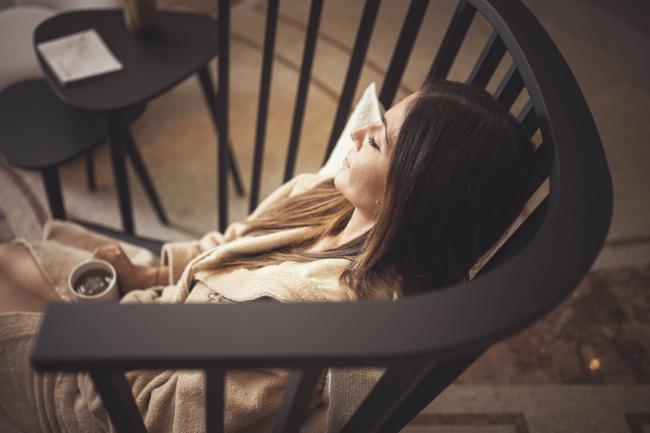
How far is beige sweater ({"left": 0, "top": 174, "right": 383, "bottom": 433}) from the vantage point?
526 millimetres

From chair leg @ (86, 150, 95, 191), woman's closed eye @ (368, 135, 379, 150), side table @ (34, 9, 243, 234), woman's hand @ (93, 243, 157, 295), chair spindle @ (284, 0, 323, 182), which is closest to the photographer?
woman's closed eye @ (368, 135, 379, 150)

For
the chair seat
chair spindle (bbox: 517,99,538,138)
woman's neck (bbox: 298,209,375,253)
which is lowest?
the chair seat

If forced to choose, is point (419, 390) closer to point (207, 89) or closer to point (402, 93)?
point (207, 89)

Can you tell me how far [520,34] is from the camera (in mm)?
461

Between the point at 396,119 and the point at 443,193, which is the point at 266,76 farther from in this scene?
the point at 443,193

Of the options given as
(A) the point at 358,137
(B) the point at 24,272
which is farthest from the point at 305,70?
(B) the point at 24,272

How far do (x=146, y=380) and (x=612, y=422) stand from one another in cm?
92

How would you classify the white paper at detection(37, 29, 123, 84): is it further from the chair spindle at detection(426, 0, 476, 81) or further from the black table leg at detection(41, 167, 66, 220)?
the chair spindle at detection(426, 0, 476, 81)

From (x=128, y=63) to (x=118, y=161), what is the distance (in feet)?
0.76

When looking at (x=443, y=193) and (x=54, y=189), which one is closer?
(x=443, y=193)

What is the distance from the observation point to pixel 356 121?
0.76 m

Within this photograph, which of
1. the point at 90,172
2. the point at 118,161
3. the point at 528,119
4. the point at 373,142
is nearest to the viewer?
the point at 528,119

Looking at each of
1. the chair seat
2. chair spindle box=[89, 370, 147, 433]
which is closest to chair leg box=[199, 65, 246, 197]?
the chair seat

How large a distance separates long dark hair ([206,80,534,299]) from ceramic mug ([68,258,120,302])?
40 centimetres
